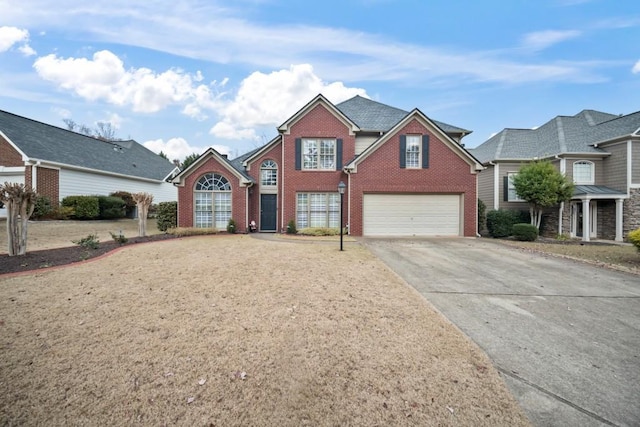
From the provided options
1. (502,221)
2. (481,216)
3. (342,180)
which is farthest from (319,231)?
(502,221)

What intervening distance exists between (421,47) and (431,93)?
573cm

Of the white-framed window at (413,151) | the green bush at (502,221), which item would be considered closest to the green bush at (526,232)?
the green bush at (502,221)

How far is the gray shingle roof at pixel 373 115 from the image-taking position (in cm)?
1656

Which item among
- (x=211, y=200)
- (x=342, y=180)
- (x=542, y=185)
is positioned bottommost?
(x=211, y=200)

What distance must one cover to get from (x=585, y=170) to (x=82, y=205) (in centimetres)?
3099

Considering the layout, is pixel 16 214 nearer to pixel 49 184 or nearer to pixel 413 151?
pixel 49 184

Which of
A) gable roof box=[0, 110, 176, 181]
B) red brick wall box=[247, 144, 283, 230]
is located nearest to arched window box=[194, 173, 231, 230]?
red brick wall box=[247, 144, 283, 230]

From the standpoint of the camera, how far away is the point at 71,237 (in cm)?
1255

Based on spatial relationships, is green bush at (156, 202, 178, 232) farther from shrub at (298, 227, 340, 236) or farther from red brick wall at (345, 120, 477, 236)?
red brick wall at (345, 120, 477, 236)

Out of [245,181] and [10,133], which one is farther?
[10,133]

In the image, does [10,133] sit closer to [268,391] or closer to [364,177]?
[364,177]

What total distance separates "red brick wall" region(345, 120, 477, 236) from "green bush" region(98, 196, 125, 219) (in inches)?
668

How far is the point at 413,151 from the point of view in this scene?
48.1ft

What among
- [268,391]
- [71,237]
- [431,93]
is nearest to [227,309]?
[268,391]
